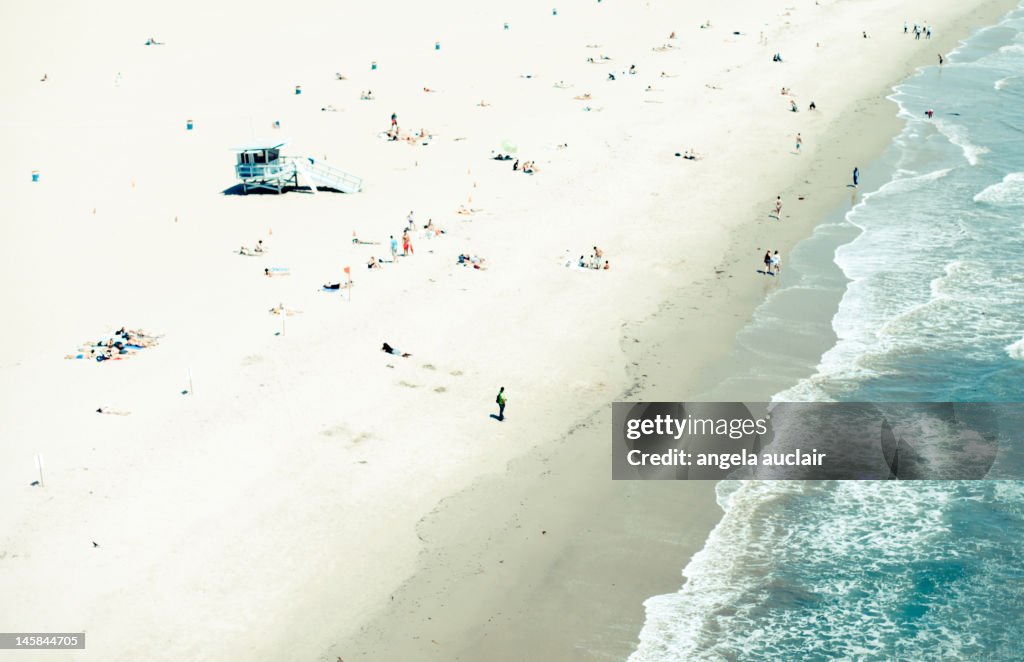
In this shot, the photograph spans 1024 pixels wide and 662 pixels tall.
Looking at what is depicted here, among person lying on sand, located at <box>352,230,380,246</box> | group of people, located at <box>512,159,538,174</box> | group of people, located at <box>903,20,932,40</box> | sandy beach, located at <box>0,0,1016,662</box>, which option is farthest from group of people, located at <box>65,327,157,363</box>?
group of people, located at <box>903,20,932,40</box>

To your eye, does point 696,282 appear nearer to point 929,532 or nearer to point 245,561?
point 929,532

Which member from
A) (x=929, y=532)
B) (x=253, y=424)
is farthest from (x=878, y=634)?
(x=253, y=424)

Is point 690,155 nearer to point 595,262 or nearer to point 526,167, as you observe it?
point 526,167

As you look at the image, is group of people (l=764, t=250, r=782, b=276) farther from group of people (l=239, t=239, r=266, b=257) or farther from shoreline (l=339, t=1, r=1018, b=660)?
group of people (l=239, t=239, r=266, b=257)

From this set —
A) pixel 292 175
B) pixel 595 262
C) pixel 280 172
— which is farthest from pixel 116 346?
pixel 595 262

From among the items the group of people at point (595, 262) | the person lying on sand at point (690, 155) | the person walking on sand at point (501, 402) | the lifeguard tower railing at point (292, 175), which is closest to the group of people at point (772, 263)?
the group of people at point (595, 262)

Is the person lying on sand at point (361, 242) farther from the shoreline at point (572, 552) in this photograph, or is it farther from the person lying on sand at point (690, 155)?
the person lying on sand at point (690, 155)
